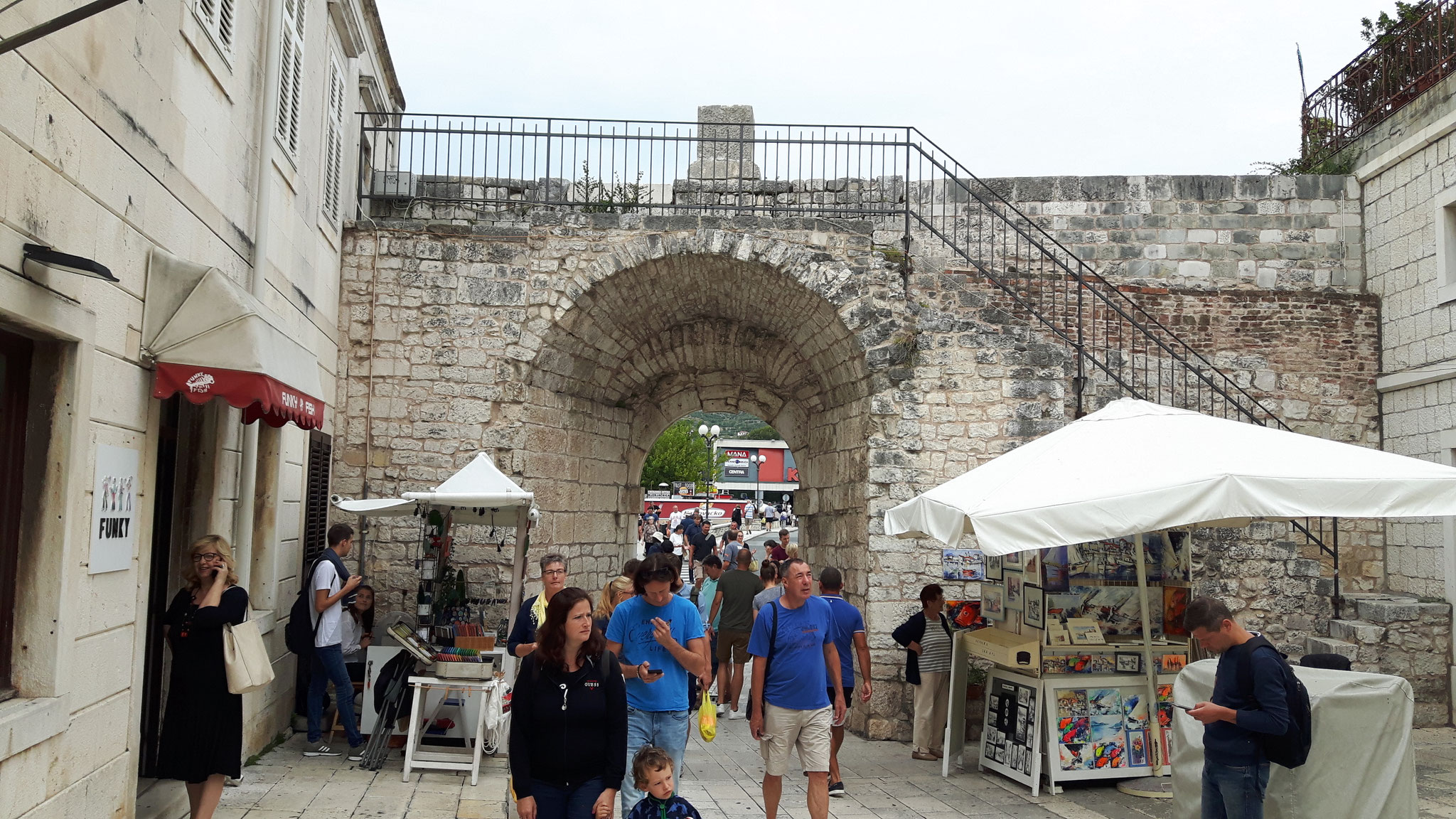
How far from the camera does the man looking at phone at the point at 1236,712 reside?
169 inches

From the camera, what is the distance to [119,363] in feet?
15.1

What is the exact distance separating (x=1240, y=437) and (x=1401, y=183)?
6318 millimetres

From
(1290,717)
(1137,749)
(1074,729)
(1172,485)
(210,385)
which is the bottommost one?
(1137,749)

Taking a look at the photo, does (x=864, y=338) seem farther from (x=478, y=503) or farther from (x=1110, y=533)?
(x=1110, y=533)

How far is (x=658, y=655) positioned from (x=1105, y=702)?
138 inches

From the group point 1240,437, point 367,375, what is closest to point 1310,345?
point 1240,437

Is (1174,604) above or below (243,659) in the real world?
above

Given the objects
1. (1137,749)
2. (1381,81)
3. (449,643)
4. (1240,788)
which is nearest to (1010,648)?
(1137,749)

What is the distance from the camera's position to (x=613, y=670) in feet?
12.9

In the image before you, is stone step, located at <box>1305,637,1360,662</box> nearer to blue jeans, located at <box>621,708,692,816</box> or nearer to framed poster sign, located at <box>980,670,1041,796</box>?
framed poster sign, located at <box>980,670,1041,796</box>

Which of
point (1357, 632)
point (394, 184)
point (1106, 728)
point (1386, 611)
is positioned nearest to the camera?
point (1106, 728)

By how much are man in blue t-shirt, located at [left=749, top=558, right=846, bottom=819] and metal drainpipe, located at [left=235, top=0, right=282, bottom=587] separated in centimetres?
333

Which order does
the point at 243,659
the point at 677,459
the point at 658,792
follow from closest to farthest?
1. the point at 658,792
2. the point at 243,659
3. the point at 677,459

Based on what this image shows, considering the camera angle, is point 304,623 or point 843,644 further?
point 304,623
